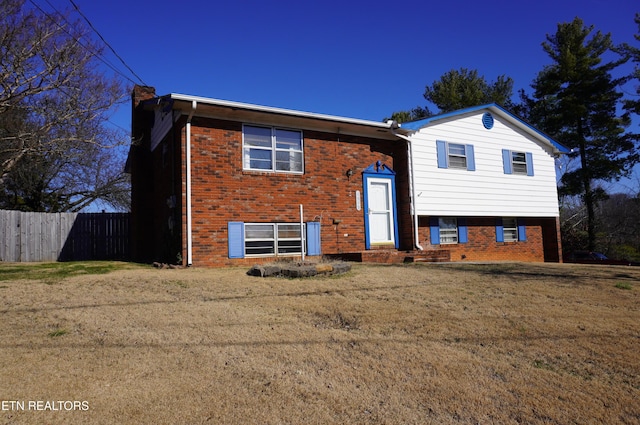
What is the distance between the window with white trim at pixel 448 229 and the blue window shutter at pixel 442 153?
6.34ft

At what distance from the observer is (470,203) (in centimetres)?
1544

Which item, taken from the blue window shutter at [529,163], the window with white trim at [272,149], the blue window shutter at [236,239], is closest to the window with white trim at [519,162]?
the blue window shutter at [529,163]

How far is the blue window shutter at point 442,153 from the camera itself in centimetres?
1488

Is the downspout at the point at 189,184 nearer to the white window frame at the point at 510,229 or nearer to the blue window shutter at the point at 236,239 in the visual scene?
the blue window shutter at the point at 236,239

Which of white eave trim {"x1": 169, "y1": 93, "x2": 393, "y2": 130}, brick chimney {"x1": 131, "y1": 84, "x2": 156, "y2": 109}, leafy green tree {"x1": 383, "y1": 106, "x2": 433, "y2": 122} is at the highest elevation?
leafy green tree {"x1": 383, "y1": 106, "x2": 433, "y2": 122}

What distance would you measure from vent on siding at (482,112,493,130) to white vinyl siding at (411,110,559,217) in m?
0.16

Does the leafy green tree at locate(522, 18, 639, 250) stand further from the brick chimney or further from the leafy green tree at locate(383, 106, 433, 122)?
the brick chimney

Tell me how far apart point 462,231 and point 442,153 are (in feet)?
9.95

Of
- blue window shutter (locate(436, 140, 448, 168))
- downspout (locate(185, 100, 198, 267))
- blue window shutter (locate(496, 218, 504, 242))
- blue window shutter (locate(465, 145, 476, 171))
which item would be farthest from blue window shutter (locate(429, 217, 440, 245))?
downspout (locate(185, 100, 198, 267))

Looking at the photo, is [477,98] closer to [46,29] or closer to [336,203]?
[336,203]

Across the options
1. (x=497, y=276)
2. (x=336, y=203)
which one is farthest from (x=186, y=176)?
(x=497, y=276)

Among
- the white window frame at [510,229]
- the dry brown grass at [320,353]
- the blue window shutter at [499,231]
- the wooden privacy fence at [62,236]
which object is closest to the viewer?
the dry brown grass at [320,353]

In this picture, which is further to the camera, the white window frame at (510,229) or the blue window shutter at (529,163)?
the blue window shutter at (529,163)

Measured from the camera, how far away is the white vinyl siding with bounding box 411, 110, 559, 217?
14.5m
